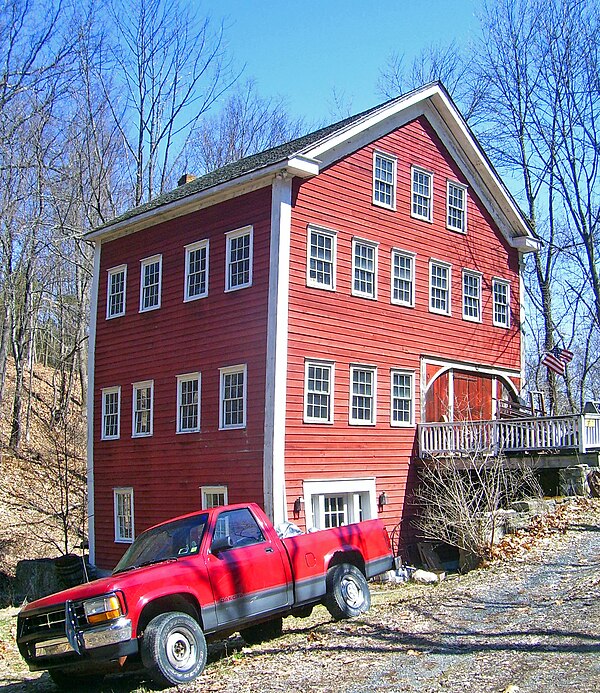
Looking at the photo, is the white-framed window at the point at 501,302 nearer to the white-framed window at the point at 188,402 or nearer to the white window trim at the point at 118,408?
the white-framed window at the point at 188,402

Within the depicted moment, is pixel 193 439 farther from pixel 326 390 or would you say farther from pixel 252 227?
pixel 252 227

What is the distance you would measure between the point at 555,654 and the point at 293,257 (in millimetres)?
12137

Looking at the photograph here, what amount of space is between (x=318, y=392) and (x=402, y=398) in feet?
10.6

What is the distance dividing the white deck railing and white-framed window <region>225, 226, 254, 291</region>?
6418 mm

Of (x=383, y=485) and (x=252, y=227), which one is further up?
(x=252, y=227)

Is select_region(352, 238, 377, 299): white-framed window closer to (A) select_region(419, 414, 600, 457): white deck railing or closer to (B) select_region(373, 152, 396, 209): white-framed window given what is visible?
(B) select_region(373, 152, 396, 209): white-framed window

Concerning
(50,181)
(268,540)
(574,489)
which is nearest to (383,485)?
(574,489)

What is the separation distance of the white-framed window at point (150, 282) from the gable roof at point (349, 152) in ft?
3.72

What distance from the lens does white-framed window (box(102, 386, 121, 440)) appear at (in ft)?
76.6

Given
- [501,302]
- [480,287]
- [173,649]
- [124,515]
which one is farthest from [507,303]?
[173,649]

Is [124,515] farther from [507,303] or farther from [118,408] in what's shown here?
[507,303]

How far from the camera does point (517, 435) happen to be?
20312 millimetres

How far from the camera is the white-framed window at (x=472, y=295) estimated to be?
24.0m

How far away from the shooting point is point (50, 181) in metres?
34.4
